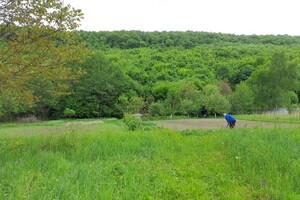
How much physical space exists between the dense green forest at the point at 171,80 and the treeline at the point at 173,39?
0.36 metres

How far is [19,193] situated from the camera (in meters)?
3.37

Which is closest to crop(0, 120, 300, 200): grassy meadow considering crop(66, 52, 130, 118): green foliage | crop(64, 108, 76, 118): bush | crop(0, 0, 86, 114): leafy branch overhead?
crop(0, 0, 86, 114): leafy branch overhead

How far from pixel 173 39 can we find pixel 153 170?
9362 centimetres

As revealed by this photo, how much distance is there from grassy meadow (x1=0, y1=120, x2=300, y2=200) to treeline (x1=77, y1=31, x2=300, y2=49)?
74150 mm

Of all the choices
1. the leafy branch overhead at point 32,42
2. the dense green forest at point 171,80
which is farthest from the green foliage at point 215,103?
the leafy branch overhead at point 32,42

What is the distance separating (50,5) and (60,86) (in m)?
2.24

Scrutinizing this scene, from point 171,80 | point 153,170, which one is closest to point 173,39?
point 171,80

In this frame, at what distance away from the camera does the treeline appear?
282 feet

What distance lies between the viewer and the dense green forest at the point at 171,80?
1800 inches

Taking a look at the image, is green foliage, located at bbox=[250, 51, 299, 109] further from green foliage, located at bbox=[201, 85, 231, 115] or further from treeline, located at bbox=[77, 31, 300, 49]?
treeline, located at bbox=[77, 31, 300, 49]

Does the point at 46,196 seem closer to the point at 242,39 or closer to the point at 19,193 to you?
the point at 19,193

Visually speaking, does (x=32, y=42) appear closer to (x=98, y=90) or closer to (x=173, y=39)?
(x=98, y=90)

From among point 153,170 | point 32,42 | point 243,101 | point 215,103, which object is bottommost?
point 153,170

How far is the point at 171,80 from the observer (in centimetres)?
7281
